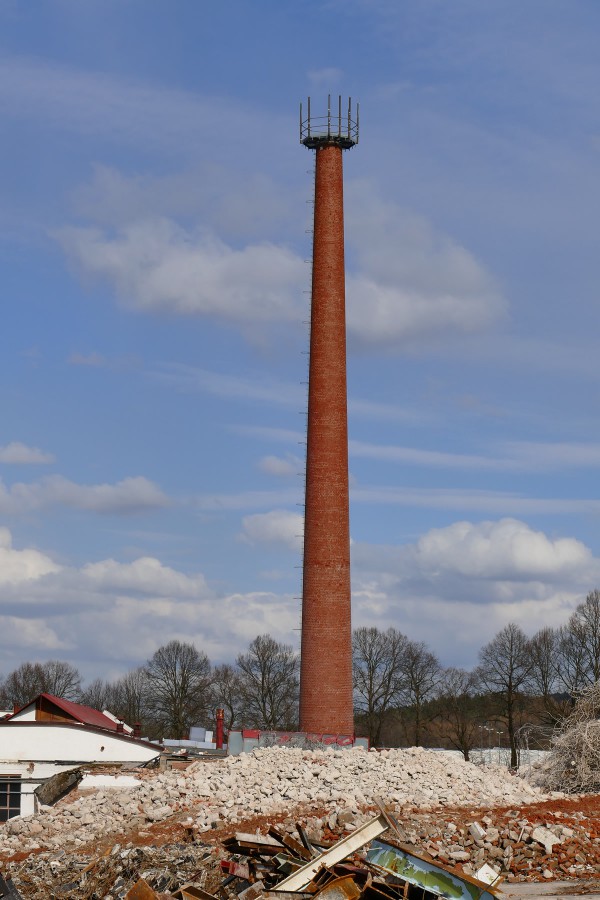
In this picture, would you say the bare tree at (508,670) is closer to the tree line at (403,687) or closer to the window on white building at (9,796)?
the tree line at (403,687)

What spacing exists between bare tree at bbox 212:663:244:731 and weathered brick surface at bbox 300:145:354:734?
25457 mm

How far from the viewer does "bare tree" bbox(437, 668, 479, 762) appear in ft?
196

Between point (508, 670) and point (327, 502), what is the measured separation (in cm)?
2302

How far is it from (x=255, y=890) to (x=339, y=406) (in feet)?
86.1

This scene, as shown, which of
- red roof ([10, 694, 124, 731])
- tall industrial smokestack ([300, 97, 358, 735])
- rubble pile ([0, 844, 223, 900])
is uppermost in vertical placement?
tall industrial smokestack ([300, 97, 358, 735])

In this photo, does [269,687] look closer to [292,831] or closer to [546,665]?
[546,665]

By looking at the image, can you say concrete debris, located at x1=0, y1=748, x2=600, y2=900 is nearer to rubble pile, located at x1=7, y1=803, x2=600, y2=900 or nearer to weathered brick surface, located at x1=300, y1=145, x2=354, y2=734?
rubble pile, located at x1=7, y1=803, x2=600, y2=900

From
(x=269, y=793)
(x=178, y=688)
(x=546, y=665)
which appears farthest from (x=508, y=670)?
(x=269, y=793)

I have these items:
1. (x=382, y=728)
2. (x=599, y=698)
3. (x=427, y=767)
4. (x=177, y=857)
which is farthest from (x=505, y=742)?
(x=177, y=857)

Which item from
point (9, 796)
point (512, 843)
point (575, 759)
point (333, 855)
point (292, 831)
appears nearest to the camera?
point (333, 855)

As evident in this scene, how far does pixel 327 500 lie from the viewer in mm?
40250

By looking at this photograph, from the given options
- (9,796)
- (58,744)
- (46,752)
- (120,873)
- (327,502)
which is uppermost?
(327,502)

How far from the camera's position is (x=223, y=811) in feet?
73.8

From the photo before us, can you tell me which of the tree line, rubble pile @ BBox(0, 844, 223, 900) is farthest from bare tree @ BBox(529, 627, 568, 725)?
rubble pile @ BBox(0, 844, 223, 900)
